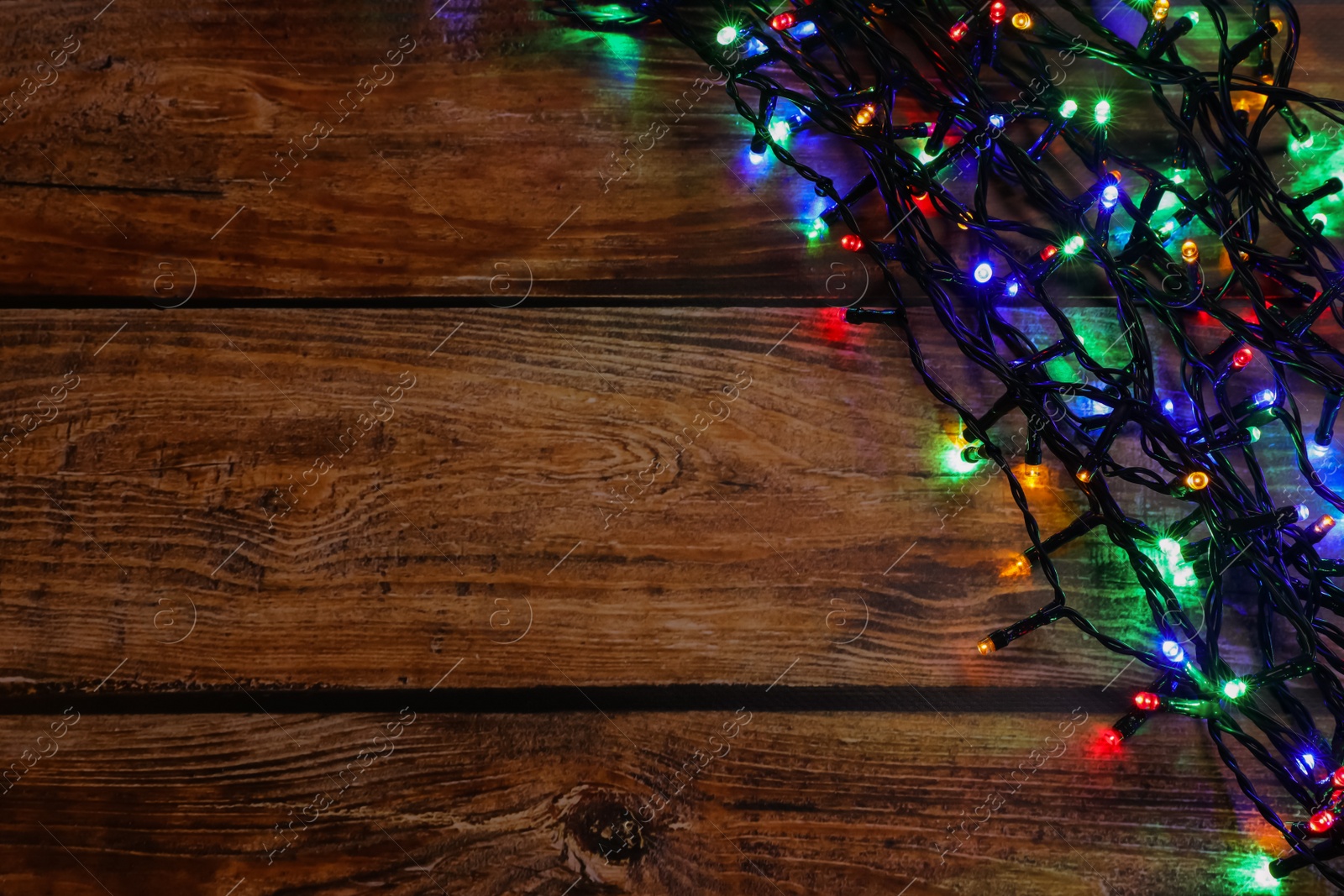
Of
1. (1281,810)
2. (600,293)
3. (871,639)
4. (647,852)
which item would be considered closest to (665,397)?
(600,293)

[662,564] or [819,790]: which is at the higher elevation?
[662,564]

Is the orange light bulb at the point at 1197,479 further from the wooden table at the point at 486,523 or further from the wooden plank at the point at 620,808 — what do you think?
the wooden plank at the point at 620,808

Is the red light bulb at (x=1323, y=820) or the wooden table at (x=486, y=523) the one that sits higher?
the wooden table at (x=486, y=523)

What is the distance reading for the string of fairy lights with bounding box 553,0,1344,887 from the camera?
67 cm

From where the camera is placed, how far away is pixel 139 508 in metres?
0.72

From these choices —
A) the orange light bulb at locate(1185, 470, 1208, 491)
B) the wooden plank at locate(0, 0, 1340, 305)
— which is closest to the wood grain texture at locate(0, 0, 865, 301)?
the wooden plank at locate(0, 0, 1340, 305)

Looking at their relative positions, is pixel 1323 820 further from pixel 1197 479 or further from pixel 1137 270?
pixel 1137 270

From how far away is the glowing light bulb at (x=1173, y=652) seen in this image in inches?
26.2

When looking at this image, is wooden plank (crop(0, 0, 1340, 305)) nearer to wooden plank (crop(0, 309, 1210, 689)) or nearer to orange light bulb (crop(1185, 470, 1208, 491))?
wooden plank (crop(0, 309, 1210, 689))

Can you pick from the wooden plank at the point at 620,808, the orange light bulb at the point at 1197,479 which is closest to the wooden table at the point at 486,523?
Answer: the wooden plank at the point at 620,808

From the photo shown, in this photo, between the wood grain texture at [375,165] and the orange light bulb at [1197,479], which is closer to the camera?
the orange light bulb at [1197,479]

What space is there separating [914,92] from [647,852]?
0.70 metres

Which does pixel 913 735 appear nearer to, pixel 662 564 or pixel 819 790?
pixel 819 790

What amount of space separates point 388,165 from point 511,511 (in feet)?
1.13
